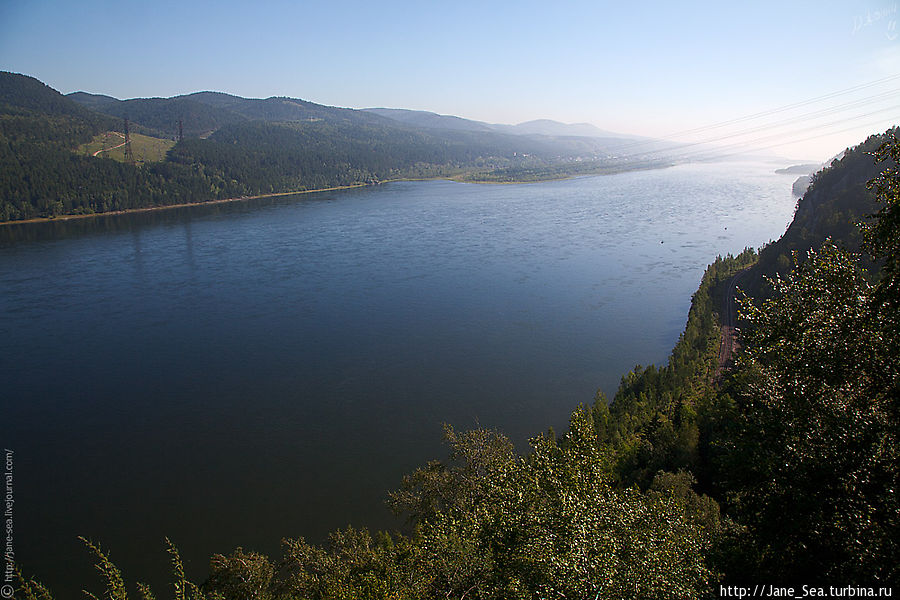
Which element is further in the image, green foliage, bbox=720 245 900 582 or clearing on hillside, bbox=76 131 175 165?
clearing on hillside, bbox=76 131 175 165

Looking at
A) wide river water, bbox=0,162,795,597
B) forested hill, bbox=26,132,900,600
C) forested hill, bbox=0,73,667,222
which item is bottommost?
wide river water, bbox=0,162,795,597

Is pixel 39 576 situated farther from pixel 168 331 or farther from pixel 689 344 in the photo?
pixel 689 344

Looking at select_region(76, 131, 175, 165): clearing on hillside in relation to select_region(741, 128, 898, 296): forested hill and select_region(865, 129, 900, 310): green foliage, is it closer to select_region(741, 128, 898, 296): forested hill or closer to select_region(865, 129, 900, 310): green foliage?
select_region(741, 128, 898, 296): forested hill

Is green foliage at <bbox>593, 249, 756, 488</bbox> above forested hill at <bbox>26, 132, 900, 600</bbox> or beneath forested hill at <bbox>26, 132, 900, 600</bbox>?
beneath

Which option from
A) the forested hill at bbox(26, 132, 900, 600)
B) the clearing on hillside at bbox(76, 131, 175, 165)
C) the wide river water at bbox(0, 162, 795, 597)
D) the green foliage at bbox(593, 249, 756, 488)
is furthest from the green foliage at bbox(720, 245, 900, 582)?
the clearing on hillside at bbox(76, 131, 175, 165)

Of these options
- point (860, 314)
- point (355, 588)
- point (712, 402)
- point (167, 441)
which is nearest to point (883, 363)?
point (860, 314)

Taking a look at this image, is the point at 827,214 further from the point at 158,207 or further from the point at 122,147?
the point at 122,147

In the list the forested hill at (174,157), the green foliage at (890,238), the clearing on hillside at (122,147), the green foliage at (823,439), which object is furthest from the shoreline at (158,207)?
the green foliage at (890,238)
